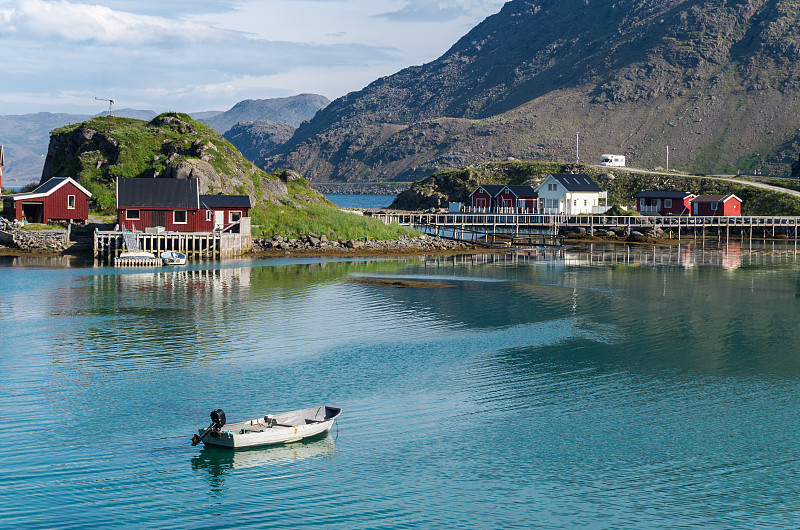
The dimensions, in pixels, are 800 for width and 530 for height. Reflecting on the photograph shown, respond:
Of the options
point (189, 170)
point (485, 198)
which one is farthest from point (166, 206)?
point (485, 198)

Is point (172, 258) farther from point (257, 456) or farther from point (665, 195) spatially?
point (665, 195)

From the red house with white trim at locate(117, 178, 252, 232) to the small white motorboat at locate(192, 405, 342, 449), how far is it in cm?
6100

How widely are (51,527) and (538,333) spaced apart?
31.4 m

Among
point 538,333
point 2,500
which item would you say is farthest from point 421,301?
point 2,500

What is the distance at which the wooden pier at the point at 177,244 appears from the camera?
83125 mm

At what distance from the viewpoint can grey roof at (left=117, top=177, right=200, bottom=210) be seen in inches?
3351

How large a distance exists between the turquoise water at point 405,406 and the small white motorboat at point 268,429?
Result: 0.42 metres

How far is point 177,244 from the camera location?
85938 mm

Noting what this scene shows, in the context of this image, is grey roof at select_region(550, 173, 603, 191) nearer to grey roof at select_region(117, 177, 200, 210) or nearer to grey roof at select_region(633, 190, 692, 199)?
grey roof at select_region(633, 190, 692, 199)

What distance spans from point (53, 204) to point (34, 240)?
5808mm

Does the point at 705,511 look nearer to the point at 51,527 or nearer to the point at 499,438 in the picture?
the point at 499,438

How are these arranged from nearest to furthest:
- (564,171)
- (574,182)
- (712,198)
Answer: (712,198), (574,182), (564,171)

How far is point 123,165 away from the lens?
327 feet

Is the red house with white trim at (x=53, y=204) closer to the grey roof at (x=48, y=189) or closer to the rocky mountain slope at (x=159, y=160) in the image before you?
the grey roof at (x=48, y=189)
